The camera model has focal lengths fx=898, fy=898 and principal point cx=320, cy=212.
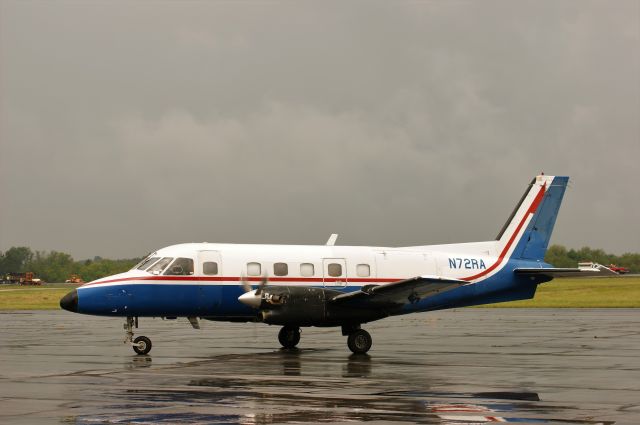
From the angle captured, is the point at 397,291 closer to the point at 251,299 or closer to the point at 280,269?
the point at 280,269

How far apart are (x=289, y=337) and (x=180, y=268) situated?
162 inches

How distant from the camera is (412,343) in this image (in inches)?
1139

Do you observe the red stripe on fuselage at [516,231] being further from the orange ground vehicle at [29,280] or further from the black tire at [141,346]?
the orange ground vehicle at [29,280]

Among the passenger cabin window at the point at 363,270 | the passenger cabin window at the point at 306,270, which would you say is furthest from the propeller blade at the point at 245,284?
the passenger cabin window at the point at 363,270

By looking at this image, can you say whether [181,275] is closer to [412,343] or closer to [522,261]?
[412,343]

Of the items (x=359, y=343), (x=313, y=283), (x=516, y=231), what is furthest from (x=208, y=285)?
(x=516, y=231)

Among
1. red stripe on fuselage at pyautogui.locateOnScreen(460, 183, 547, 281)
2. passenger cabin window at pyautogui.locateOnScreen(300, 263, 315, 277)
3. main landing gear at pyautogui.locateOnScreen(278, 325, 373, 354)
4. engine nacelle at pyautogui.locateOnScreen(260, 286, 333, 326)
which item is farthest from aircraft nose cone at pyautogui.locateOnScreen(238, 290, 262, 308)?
red stripe on fuselage at pyautogui.locateOnScreen(460, 183, 547, 281)

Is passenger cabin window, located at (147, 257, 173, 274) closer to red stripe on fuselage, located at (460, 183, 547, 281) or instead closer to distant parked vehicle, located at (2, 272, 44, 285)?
red stripe on fuselage, located at (460, 183, 547, 281)

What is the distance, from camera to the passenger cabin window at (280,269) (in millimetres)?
25797

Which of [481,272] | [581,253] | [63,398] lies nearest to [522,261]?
[481,272]

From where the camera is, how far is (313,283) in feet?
85.1

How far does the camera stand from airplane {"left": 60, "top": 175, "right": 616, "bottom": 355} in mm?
24125

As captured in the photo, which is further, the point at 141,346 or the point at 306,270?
the point at 306,270

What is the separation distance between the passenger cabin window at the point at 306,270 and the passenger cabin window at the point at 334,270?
52 cm
